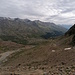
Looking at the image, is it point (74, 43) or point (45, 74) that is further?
point (74, 43)

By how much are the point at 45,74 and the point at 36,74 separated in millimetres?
987

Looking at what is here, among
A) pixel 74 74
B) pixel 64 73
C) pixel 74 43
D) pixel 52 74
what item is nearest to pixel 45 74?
pixel 52 74

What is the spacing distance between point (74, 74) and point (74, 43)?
27.2 metres

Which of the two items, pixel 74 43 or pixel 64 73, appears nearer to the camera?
pixel 64 73

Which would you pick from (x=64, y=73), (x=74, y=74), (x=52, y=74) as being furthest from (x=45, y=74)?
(x=74, y=74)

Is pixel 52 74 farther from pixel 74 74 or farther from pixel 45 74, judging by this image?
pixel 74 74

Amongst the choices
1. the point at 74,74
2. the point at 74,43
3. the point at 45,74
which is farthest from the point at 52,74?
the point at 74,43

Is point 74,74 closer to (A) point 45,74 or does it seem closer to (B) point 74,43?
(A) point 45,74

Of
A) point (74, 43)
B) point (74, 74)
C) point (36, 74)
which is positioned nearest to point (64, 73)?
point (74, 74)

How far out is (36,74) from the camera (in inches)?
612

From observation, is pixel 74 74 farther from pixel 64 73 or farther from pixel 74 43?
pixel 74 43

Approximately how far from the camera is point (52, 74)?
1541 centimetres

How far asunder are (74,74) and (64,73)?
1.17 meters

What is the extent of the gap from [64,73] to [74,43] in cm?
2670
